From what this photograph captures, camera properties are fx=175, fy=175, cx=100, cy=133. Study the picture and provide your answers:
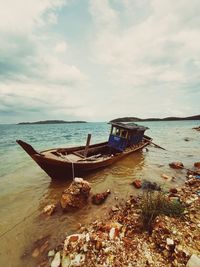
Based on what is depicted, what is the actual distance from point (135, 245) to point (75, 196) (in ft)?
10.6

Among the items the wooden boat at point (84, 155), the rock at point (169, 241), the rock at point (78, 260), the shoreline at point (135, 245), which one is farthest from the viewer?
the wooden boat at point (84, 155)

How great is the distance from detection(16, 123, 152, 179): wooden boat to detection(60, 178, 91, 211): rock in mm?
2259

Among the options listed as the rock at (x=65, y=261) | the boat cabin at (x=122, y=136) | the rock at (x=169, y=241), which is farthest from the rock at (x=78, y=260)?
the boat cabin at (x=122, y=136)

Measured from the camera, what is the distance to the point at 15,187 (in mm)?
9734

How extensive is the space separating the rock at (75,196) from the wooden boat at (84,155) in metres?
2.26

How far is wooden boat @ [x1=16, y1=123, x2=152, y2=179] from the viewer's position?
29.3ft

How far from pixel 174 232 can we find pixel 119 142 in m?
10.7

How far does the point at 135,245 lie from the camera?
13.4ft

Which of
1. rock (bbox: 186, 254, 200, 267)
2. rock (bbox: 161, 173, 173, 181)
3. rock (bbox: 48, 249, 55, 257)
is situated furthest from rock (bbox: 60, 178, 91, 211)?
rock (bbox: 161, 173, 173, 181)

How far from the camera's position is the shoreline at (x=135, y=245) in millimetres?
3666

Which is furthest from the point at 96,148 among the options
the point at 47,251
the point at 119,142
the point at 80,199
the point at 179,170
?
the point at 47,251

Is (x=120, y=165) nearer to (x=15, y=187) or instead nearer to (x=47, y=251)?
(x=15, y=187)

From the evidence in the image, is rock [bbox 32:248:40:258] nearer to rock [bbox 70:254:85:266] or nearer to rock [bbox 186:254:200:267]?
rock [bbox 70:254:85:266]

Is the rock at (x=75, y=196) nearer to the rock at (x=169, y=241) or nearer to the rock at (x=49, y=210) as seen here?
the rock at (x=49, y=210)
